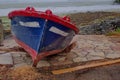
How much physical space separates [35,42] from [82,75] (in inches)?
50.9

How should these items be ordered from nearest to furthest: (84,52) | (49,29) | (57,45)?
(49,29) < (57,45) < (84,52)

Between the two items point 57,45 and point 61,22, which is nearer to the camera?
point 61,22

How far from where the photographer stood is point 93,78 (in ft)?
23.0

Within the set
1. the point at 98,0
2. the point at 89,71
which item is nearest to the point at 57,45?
the point at 89,71

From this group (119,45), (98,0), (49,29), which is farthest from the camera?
(98,0)

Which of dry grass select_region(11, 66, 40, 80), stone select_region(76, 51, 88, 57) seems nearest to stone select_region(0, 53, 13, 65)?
dry grass select_region(11, 66, 40, 80)

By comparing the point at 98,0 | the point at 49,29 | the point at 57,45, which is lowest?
the point at 98,0

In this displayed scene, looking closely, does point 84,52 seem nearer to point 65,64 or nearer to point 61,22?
point 65,64

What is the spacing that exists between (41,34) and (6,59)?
4.61 feet

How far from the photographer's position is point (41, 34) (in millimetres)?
6965

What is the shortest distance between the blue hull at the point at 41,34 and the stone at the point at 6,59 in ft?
1.73

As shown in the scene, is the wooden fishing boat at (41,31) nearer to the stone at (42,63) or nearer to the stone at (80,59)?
the stone at (42,63)

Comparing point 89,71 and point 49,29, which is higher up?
point 49,29

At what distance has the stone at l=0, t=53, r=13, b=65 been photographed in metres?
7.57
